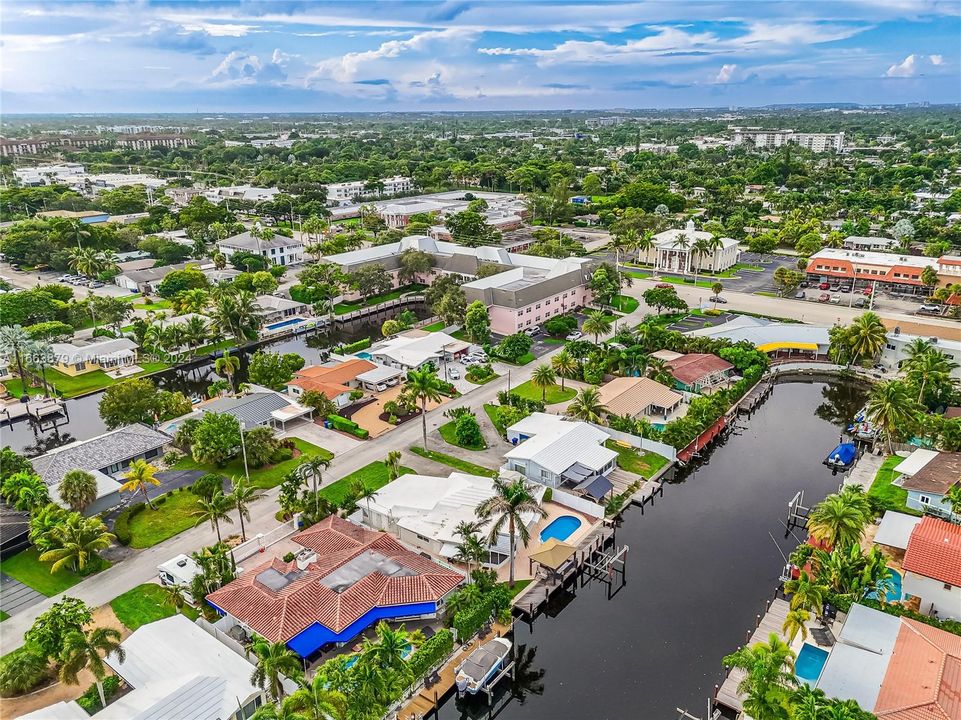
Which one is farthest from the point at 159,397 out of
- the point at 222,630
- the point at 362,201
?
the point at 362,201

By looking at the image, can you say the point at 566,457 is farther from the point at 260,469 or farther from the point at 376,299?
the point at 376,299

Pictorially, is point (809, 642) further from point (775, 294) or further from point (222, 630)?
point (775, 294)

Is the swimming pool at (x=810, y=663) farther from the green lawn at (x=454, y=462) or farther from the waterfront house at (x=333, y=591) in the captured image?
the green lawn at (x=454, y=462)

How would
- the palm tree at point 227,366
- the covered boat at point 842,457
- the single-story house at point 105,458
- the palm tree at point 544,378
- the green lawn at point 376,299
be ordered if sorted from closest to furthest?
1. the single-story house at point 105,458
2. the covered boat at point 842,457
3. the palm tree at point 544,378
4. the palm tree at point 227,366
5. the green lawn at point 376,299

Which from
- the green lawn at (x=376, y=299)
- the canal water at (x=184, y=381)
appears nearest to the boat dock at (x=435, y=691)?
the canal water at (x=184, y=381)

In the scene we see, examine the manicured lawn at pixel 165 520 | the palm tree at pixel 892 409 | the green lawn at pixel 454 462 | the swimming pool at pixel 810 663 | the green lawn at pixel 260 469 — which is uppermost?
the palm tree at pixel 892 409

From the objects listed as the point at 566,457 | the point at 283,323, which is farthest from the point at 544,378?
the point at 283,323

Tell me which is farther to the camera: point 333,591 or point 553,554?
point 553,554
